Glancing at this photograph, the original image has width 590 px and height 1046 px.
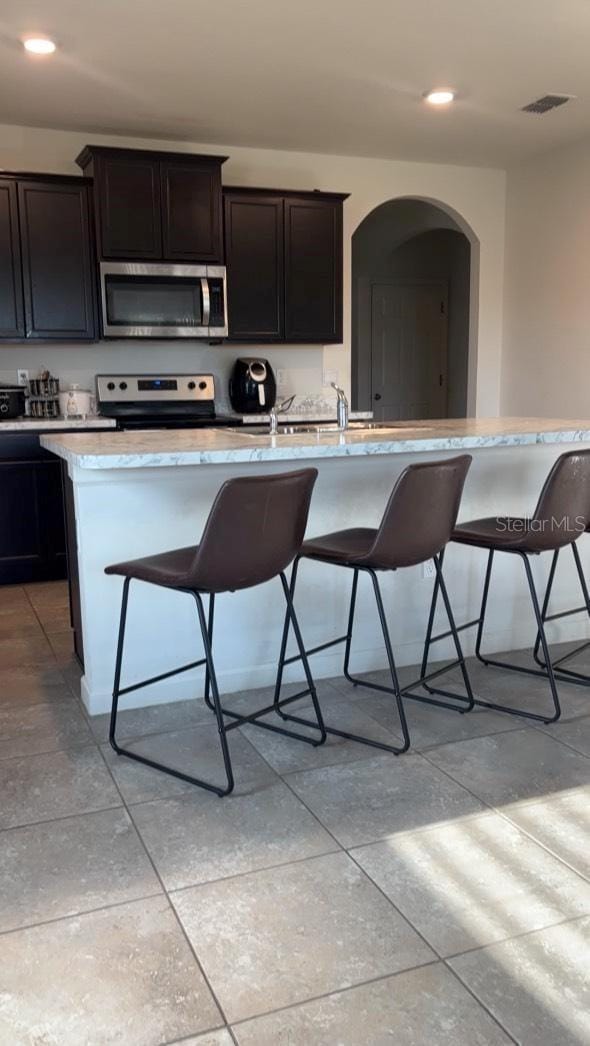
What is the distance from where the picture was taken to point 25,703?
2986mm

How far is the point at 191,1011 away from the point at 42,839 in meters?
0.73

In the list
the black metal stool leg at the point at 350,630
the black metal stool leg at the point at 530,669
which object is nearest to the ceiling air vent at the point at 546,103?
the black metal stool leg at the point at 530,669

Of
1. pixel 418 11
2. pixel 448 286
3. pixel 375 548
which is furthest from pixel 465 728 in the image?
pixel 448 286

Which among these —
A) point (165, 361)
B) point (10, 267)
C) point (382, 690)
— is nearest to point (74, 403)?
point (165, 361)

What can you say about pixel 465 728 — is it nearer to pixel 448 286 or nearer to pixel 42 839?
pixel 42 839

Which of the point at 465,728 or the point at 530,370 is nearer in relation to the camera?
the point at 465,728

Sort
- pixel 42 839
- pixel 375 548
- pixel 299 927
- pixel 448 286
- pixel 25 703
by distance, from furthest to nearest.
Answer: pixel 448 286 → pixel 25 703 → pixel 375 548 → pixel 42 839 → pixel 299 927

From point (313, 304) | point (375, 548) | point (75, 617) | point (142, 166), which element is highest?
point (142, 166)

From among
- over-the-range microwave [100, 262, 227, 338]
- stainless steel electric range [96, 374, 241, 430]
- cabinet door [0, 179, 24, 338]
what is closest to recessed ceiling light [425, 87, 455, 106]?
over-the-range microwave [100, 262, 227, 338]

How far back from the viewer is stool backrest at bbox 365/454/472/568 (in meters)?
2.52

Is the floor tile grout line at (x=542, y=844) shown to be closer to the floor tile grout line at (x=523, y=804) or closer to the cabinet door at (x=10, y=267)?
the floor tile grout line at (x=523, y=804)

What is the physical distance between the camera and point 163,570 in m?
2.35

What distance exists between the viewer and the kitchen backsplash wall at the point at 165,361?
5105mm

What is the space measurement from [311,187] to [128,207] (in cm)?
141
